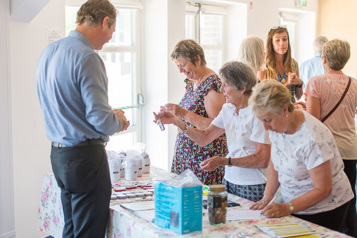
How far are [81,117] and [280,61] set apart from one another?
2.46 meters

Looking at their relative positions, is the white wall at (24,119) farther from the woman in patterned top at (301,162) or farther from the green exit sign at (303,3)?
the green exit sign at (303,3)

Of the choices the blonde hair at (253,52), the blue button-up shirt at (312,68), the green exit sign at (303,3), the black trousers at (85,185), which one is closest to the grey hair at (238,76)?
the black trousers at (85,185)

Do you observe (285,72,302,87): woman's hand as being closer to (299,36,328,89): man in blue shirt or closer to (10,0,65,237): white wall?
(299,36,328,89): man in blue shirt

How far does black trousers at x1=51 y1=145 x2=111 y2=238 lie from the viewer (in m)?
1.99

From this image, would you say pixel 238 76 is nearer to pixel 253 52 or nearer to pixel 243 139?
pixel 243 139

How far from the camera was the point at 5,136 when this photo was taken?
302 centimetres

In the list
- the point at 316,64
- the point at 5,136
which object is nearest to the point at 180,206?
the point at 5,136

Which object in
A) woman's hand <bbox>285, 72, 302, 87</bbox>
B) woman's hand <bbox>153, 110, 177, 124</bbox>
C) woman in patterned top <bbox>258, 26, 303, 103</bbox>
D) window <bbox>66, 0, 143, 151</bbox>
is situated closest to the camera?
woman's hand <bbox>153, 110, 177, 124</bbox>

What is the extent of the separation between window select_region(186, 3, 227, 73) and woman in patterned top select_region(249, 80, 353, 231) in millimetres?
3124

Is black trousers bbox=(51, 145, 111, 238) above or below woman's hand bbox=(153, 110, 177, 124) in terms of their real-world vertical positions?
below

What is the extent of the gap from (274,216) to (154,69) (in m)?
2.67

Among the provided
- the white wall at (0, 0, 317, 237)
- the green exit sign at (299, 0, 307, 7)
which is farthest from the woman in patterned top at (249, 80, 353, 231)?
the green exit sign at (299, 0, 307, 7)

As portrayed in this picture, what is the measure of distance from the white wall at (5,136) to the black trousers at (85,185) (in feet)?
3.66

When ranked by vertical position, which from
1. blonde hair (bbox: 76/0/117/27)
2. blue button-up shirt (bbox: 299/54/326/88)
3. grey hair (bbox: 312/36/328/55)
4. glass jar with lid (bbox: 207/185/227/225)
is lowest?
glass jar with lid (bbox: 207/185/227/225)
